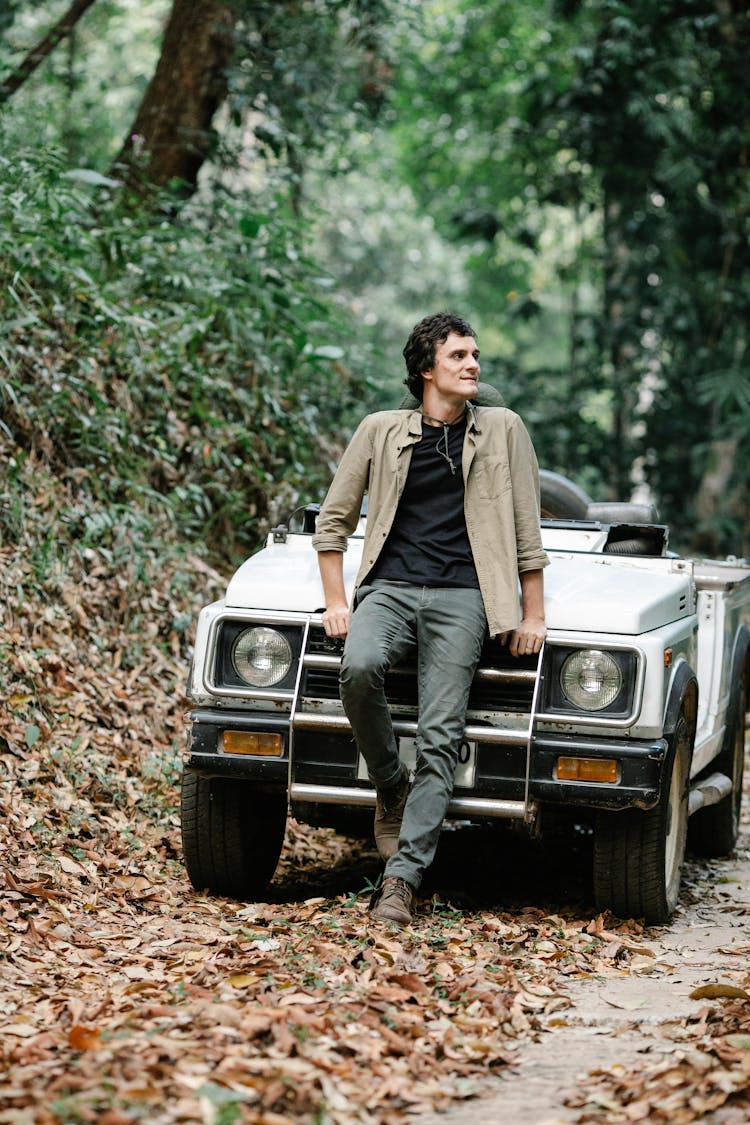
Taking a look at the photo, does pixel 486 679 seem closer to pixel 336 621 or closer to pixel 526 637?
pixel 526 637

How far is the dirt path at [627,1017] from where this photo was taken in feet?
11.3

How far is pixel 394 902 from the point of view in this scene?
16.4 feet

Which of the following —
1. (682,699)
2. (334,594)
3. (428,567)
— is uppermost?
(428,567)

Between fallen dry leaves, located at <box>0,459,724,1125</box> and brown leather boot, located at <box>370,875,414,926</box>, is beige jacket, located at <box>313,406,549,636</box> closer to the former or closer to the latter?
brown leather boot, located at <box>370,875,414,926</box>

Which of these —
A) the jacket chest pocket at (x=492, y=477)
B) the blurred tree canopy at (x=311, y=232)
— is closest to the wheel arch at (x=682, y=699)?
the jacket chest pocket at (x=492, y=477)

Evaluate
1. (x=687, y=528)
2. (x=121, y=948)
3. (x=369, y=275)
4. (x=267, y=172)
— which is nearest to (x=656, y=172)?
(x=687, y=528)

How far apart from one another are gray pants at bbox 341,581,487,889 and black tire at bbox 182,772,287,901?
61 cm

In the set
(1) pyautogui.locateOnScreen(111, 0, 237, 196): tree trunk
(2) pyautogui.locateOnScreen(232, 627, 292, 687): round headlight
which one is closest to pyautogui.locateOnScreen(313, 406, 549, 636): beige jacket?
(2) pyautogui.locateOnScreen(232, 627, 292, 687): round headlight

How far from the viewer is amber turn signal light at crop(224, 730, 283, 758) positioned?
523 cm

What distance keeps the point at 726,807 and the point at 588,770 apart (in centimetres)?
243

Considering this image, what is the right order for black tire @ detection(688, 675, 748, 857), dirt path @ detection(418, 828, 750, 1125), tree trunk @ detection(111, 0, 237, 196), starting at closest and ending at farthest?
dirt path @ detection(418, 828, 750, 1125) < black tire @ detection(688, 675, 748, 857) < tree trunk @ detection(111, 0, 237, 196)

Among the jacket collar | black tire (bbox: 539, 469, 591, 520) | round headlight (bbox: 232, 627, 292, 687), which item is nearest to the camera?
round headlight (bbox: 232, 627, 292, 687)

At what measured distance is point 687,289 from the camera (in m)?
16.3

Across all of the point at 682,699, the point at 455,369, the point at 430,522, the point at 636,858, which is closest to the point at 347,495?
the point at 430,522
